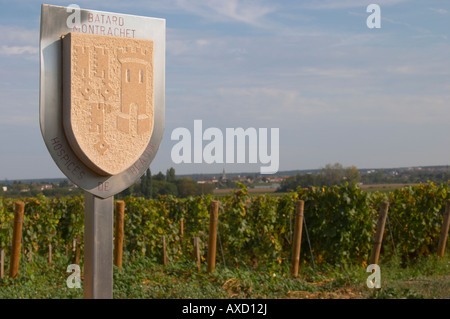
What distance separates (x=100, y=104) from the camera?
396cm

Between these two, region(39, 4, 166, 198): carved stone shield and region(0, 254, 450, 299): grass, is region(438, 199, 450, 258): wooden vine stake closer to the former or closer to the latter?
region(0, 254, 450, 299): grass

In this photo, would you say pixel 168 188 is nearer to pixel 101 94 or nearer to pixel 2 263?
pixel 2 263

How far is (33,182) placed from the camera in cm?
1125

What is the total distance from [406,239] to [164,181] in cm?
536

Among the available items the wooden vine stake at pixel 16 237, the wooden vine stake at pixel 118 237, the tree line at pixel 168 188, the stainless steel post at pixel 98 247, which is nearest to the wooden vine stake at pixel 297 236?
the tree line at pixel 168 188

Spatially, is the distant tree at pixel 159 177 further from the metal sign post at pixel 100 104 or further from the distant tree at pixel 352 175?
the metal sign post at pixel 100 104

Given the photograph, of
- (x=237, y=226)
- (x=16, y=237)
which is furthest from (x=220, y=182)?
(x=16, y=237)

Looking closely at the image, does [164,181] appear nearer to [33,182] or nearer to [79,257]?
[79,257]

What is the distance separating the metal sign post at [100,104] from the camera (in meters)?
3.89

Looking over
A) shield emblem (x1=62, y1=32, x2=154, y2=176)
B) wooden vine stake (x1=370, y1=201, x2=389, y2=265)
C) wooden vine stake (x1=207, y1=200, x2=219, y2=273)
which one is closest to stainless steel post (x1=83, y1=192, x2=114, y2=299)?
shield emblem (x1=62, y1=32, x2=154, y2=176)

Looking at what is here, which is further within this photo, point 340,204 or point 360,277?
point 340,204

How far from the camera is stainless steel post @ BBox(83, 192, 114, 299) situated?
4.18 metres
